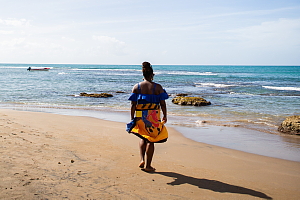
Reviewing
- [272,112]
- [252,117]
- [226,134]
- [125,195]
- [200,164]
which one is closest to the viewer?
[125,195]

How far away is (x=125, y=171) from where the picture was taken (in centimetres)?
445

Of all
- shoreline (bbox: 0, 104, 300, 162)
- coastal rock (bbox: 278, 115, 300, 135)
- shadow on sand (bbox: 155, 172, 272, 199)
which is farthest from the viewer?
coastal rock (bbox: 278, 115, 300, 135)

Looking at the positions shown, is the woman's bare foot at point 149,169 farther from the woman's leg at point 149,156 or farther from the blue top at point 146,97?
the blue top at point 146,97

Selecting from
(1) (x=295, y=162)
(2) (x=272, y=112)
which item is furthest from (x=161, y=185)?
(2) (x=272, y=112)

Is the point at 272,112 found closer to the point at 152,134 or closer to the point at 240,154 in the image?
the point at 240,154

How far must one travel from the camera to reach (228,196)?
3.67 meters

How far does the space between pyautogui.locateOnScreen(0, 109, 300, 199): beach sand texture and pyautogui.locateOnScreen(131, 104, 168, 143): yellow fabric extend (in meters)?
0.59

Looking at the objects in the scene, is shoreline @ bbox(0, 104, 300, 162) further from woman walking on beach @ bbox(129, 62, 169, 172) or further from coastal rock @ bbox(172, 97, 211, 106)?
coastal rock @ bbox(172, 97, 211, 106)

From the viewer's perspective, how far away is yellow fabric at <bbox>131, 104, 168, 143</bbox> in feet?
14.7

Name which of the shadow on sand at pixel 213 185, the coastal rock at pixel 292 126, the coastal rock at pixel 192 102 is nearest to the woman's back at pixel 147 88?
the shadow on sand at pixel 213 185

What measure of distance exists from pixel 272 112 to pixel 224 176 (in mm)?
9563

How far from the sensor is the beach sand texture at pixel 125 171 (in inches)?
141

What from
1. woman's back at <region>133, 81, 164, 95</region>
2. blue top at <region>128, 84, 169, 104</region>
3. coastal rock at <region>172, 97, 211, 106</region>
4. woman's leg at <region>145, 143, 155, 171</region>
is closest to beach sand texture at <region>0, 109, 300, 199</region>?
woman's leg at <region>145, 143, 155, 171</region>

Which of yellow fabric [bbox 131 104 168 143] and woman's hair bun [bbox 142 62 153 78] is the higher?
woman's hair bun [bbox 142 62 153 78]
